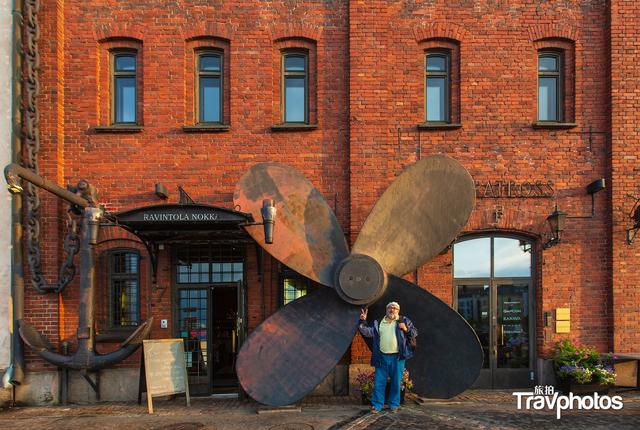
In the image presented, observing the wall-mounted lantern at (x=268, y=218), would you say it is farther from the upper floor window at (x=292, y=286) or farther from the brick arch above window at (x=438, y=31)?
the brick arch above window at (x=438, y=31)

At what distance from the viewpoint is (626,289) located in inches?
324

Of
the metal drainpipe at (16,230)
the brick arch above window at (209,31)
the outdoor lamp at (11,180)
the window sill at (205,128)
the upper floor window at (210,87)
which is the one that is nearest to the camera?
the outdoor lamp at (11,180)

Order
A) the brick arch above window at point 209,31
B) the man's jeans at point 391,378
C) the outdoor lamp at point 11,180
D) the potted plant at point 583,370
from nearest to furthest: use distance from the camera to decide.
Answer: the outdoor lamp at point 11,180 → the man's jeans at point 391,378 → the potted plant at point 583,370 → the brick arch above window at point 209,31

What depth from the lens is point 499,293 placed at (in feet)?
28.2

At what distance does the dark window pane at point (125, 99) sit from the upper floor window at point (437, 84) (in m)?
5.35

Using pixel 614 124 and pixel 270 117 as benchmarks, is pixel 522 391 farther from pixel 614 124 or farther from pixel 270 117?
pixel 270 117

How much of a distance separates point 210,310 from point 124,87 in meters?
4.36

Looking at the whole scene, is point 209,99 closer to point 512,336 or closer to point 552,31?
point 552,31

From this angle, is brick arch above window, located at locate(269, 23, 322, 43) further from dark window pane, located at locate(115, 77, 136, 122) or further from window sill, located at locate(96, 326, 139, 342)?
window sill, located at locate(96, 326, 139, 342)

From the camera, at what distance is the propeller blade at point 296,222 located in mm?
6863

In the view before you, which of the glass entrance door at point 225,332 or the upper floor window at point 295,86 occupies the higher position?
the upper floor window at point 295,86

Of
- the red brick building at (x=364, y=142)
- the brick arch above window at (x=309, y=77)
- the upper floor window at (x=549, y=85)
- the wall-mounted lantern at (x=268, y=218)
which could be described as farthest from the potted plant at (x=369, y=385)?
the upper floor window at (x=549, y=85)

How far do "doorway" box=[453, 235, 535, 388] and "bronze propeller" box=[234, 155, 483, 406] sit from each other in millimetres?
1931

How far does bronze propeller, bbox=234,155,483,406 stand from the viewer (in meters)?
6.57
